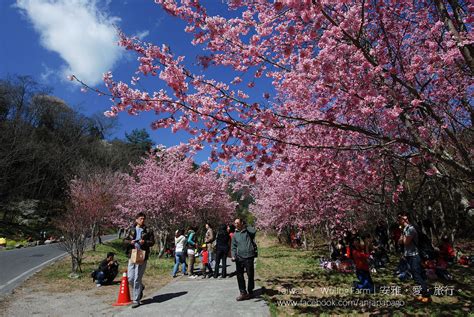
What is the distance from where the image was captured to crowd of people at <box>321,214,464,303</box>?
617 centimetres

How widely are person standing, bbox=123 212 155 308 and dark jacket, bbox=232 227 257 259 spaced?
1843 millimetres

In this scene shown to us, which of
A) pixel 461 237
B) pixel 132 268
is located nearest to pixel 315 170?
pixel 132 268

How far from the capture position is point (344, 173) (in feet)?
29.1

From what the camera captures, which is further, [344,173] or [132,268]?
[344,173]

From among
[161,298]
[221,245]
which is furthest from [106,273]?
[221,245]

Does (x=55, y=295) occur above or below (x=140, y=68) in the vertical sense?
below

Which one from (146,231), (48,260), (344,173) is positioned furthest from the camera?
(48,260)

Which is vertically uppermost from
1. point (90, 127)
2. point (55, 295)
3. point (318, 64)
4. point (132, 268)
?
point (90, 127)

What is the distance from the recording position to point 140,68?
5.51 meters

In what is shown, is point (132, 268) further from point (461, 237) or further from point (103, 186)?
point (461, 237)

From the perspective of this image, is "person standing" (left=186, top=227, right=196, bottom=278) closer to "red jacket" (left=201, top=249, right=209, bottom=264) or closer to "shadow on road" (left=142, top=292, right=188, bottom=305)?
"red jacket" (left=201, top=249, right=209, bottom=264)

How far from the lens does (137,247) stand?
647 cm

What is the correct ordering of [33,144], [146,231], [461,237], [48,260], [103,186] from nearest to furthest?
[146,231] < [48,260] < [461,237] < [103,186] < [33,144]

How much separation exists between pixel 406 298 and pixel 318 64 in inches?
193
